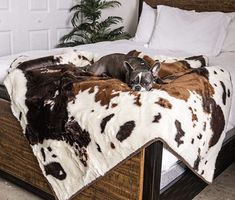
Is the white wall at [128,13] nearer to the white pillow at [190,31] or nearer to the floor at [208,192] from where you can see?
the white pillow at [190,31]

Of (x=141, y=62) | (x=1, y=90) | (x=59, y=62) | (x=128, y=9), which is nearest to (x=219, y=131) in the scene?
(x=141, y=62)

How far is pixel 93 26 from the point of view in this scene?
12.2 ft

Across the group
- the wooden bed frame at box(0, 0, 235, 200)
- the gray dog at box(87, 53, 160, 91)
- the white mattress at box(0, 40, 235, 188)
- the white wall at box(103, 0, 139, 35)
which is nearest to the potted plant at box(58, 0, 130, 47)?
the white wall at box(103, 0, 139, 35)

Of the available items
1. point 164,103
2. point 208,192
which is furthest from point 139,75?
point 208,192

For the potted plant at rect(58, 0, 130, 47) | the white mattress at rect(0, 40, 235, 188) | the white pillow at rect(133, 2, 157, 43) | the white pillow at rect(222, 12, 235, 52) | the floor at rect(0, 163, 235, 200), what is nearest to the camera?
the white mattress at rect(0, 40, 235, 188)

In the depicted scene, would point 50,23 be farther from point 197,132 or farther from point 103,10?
point 197,132

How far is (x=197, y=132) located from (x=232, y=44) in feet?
4.85

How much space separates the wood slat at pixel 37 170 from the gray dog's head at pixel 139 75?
1.22ft

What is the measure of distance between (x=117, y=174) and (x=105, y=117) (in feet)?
0.87

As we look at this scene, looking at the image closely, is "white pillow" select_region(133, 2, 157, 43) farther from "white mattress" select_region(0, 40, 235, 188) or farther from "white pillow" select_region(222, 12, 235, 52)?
"white pillow" select_region(222, 12, 235, 52)

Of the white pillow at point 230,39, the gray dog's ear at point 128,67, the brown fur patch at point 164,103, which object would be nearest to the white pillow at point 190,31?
the white pillow at point 230,39

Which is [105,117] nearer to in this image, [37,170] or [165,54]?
[37,170]

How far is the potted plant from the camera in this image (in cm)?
365

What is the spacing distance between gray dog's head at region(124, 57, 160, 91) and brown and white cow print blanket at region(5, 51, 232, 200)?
0.05 m
